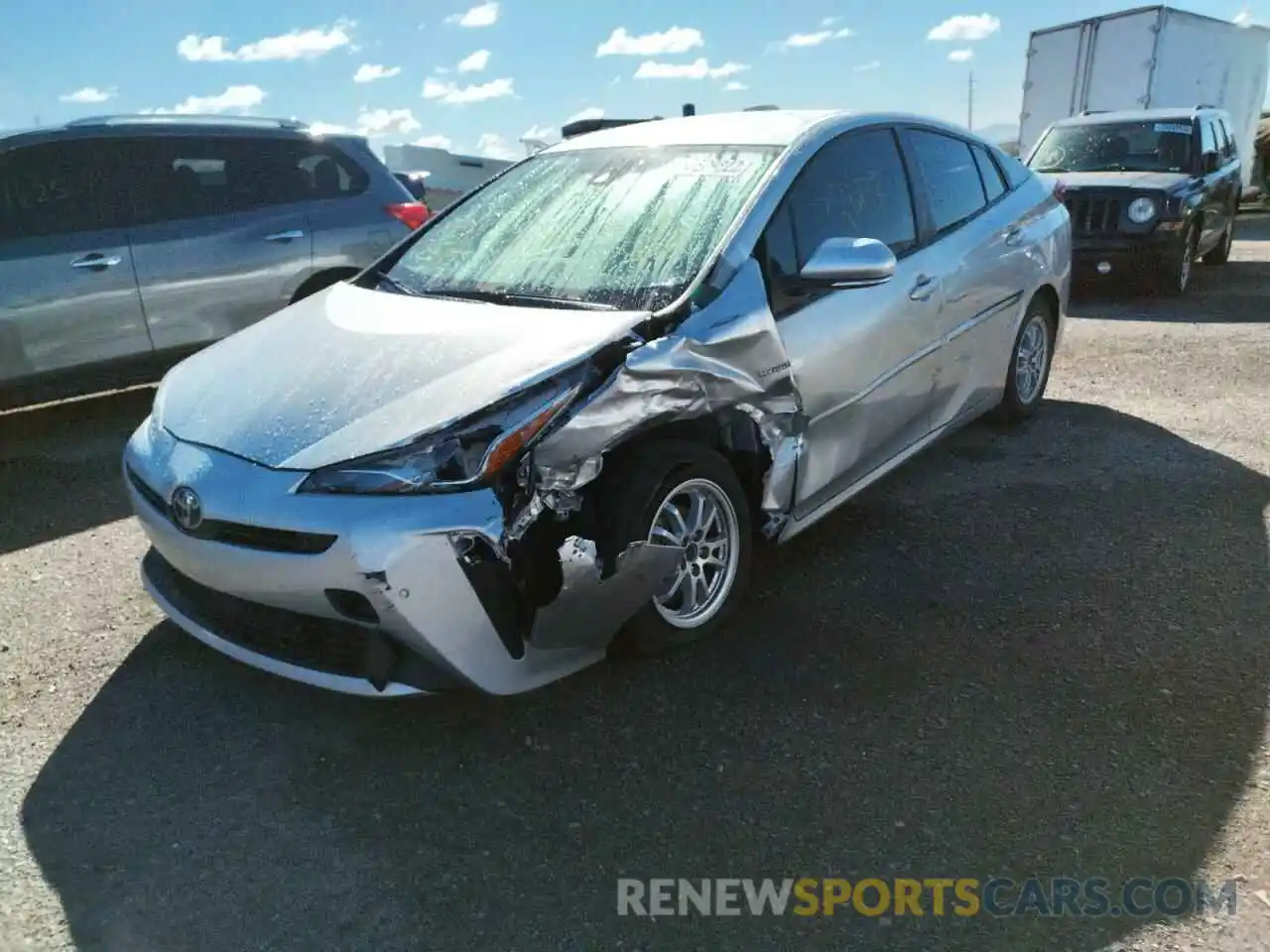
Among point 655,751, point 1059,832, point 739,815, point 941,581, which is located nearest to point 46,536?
point 655,751

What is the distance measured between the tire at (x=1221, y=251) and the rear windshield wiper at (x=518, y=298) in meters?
10.9

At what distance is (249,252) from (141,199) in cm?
65

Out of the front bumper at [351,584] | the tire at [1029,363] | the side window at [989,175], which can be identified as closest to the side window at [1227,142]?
the tire at [1029,363]

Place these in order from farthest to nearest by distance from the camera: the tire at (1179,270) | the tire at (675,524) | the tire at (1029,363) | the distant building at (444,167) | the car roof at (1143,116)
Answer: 1. the distant building at (444,167)
2. the car roof at (1143,116)
3. the tire at (1179,270)
4. the tire at (1029,363)
5. the tire at (675,524)

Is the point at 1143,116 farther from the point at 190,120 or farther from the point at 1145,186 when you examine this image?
the point at 190,120

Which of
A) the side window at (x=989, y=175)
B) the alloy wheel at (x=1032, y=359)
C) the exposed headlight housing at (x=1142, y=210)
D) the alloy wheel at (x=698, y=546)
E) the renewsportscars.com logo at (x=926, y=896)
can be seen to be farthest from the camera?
the exposed headlight housing at (x=1142, y=210)

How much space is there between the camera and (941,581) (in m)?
3.72

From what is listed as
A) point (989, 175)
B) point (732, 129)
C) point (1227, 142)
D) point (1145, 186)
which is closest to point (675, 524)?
point (732, 129)

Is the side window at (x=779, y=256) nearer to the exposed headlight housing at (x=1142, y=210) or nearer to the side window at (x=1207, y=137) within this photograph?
the exposed headlight housing at (x=1142, y=210)

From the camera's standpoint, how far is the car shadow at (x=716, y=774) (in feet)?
7.41

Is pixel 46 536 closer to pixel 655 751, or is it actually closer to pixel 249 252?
pixel 249 252

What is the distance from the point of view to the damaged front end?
105 inches

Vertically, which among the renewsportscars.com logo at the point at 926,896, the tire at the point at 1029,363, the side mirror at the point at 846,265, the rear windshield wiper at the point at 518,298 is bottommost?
the renewsportscars.com logo at the point at 926,896

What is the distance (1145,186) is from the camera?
9609mm
